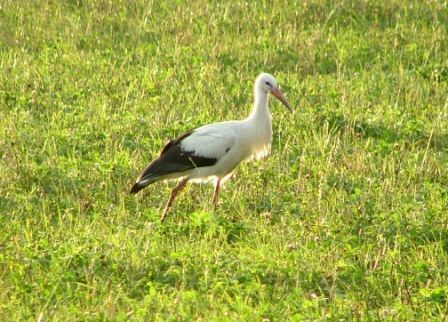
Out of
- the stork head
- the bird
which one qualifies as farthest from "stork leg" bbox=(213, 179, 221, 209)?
the stork head

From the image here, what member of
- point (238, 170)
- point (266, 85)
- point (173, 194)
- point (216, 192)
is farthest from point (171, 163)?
point (266, 85)

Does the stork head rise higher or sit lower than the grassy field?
higher

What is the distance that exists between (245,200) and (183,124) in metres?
1.97

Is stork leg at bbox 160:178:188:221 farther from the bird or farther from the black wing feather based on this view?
the black wing feather

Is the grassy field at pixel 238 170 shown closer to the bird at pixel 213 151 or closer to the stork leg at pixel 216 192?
the stork leg at pixel 216 192

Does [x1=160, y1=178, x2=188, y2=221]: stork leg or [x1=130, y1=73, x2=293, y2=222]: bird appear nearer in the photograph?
[x1=160, y1=178, x2=188, y2=221]: stork leg

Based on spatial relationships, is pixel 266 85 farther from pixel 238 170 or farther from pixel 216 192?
pixel 216 192

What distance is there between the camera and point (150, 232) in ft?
26.2

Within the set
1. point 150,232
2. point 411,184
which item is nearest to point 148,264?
point 150,232

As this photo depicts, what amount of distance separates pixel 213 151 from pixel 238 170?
0.64 meters

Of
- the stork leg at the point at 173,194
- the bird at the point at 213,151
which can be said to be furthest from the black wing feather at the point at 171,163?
the stork leg at the point at 173,194

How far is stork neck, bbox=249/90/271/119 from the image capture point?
945 cm

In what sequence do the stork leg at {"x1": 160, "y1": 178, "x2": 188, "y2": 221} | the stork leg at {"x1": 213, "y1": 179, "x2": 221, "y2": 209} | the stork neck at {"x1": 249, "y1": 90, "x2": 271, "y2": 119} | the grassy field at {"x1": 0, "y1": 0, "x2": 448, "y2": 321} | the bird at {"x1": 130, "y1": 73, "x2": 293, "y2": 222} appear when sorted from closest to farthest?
the grassy field at {"x1": 0, "y1": 0, "x2": 448, "y2": 321} → the stork leg at {"x1": 160, "y1": 178, "x2": 188, "y2": 221} → the stork leg at {"x1": 213, "y1": 179, "x2": 221, "y2": 209} → the bird at {"x1": 130, "y1": 73, "x2": 293, "y2": 222} → the stork neck at {"x1": 249, "y1": 90, "x2": 271, "y2": 119}

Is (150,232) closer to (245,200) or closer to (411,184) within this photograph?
(245,200)
